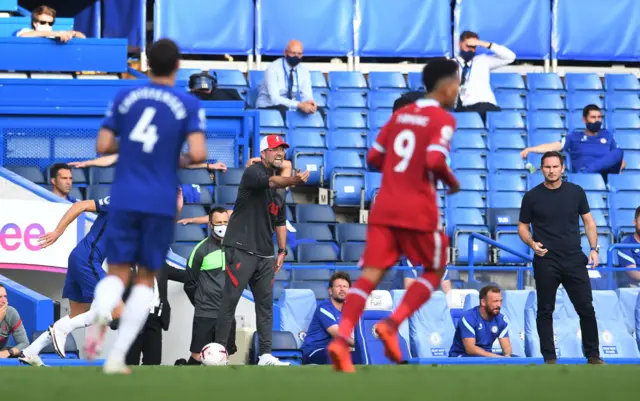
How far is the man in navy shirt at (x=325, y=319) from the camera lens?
10.9 m

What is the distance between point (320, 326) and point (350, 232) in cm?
275

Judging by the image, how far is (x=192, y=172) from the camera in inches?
525

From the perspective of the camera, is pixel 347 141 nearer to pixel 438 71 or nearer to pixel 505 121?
pixel 505 121

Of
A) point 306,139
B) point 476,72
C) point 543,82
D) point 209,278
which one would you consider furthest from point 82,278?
point 543,82

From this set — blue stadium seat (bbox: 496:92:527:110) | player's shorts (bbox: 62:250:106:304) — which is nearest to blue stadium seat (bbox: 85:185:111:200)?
player's shorts (bbox: 62:250:106:304)

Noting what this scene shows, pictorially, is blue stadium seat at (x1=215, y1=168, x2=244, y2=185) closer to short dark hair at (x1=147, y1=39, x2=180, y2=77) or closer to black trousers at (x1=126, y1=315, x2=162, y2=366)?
black trousers at (x1=126, y1=315, x2=162, y2=366)

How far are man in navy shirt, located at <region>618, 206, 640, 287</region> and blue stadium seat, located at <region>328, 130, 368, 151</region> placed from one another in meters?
3.75

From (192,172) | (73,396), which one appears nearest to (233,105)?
(192,172)

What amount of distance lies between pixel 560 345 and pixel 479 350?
5.03 feet

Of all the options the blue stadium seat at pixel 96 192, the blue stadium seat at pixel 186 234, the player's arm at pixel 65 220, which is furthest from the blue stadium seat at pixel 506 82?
the player's arm at pixel 65 220

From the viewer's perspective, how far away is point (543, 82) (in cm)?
1811

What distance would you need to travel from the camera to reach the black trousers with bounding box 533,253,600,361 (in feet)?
31.3

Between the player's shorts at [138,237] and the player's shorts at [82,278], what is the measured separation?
383 centimetres

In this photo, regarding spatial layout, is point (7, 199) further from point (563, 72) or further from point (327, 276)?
point (563, 72)
